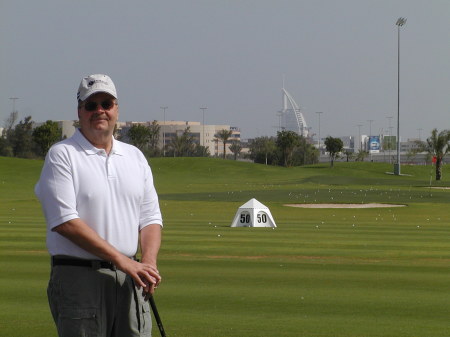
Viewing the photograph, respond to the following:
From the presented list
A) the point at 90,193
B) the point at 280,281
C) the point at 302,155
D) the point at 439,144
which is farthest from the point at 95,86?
the point at 302,155

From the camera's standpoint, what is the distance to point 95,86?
6598 millimetres

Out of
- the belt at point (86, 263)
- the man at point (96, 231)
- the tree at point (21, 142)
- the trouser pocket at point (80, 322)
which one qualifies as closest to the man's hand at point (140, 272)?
the man at point (96, 231)

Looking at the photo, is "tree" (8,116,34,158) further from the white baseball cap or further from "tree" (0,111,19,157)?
the white baseball cap

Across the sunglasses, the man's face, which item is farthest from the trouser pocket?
the sunglasses

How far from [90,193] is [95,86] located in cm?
69

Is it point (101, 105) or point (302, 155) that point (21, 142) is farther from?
point (101, 105)

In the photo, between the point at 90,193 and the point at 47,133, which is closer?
the point at 90,193

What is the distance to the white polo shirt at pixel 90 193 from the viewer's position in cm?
638

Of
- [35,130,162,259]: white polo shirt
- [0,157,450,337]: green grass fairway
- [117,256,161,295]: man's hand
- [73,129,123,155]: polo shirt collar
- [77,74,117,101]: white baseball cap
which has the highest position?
[77,74,117,101]: white baseball cap

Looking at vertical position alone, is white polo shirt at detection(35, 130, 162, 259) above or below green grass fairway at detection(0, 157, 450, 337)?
above

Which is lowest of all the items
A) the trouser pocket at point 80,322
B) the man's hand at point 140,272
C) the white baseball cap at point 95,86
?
the trouser pocket at point 80,322

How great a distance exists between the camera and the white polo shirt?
20.9 ft

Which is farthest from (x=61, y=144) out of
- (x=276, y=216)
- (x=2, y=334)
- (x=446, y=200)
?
(x=446, y=200)

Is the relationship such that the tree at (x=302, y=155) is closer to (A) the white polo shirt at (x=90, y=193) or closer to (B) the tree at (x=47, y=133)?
(B) the tree at (x=47, y=133)
